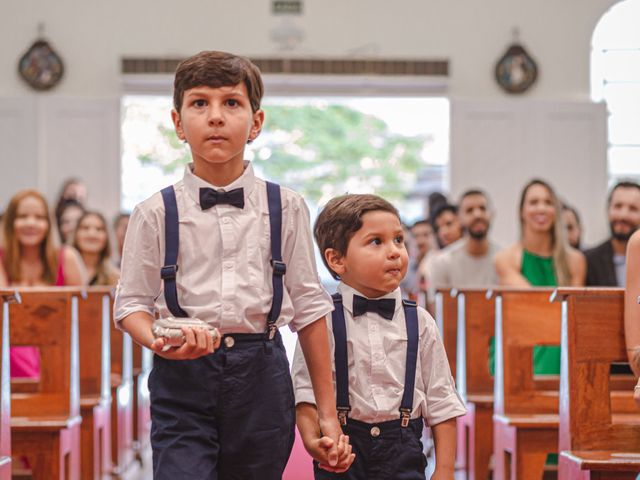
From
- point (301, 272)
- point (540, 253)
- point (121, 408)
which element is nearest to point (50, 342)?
point (121, 408)

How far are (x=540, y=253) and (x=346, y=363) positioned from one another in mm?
3589

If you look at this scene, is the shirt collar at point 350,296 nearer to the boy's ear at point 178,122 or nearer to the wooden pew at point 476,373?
the boy's ear at point 178,122

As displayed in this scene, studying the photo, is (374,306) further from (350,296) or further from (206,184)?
(206,184)

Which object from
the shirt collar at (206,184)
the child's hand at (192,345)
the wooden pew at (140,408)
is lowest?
the wooden pew at (140,408)

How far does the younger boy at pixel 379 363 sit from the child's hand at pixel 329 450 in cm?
9

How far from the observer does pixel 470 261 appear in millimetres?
7258

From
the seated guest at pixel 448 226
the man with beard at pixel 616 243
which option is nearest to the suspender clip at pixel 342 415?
the man with beard at pixel 616 243

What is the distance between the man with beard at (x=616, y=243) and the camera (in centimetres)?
594

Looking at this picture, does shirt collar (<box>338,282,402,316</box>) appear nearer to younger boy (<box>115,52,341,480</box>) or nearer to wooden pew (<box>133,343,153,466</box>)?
younger boy (<box>115,52,341,480</box>)

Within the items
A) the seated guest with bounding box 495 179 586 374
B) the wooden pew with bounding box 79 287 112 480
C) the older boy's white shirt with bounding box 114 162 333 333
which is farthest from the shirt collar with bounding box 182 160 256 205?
the seated guest with bounding box 495 179 586 374

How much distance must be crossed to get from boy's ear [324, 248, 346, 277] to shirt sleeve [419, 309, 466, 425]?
28 centimetres

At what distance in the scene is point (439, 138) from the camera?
2456 centimetres

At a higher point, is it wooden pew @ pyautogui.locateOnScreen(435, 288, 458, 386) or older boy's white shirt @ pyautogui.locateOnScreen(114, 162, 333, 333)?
older boy's white shirt @ pyautogui.locateOnScreen(114, 162, 333, 333)

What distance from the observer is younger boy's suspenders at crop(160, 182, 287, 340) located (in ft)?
8.13
